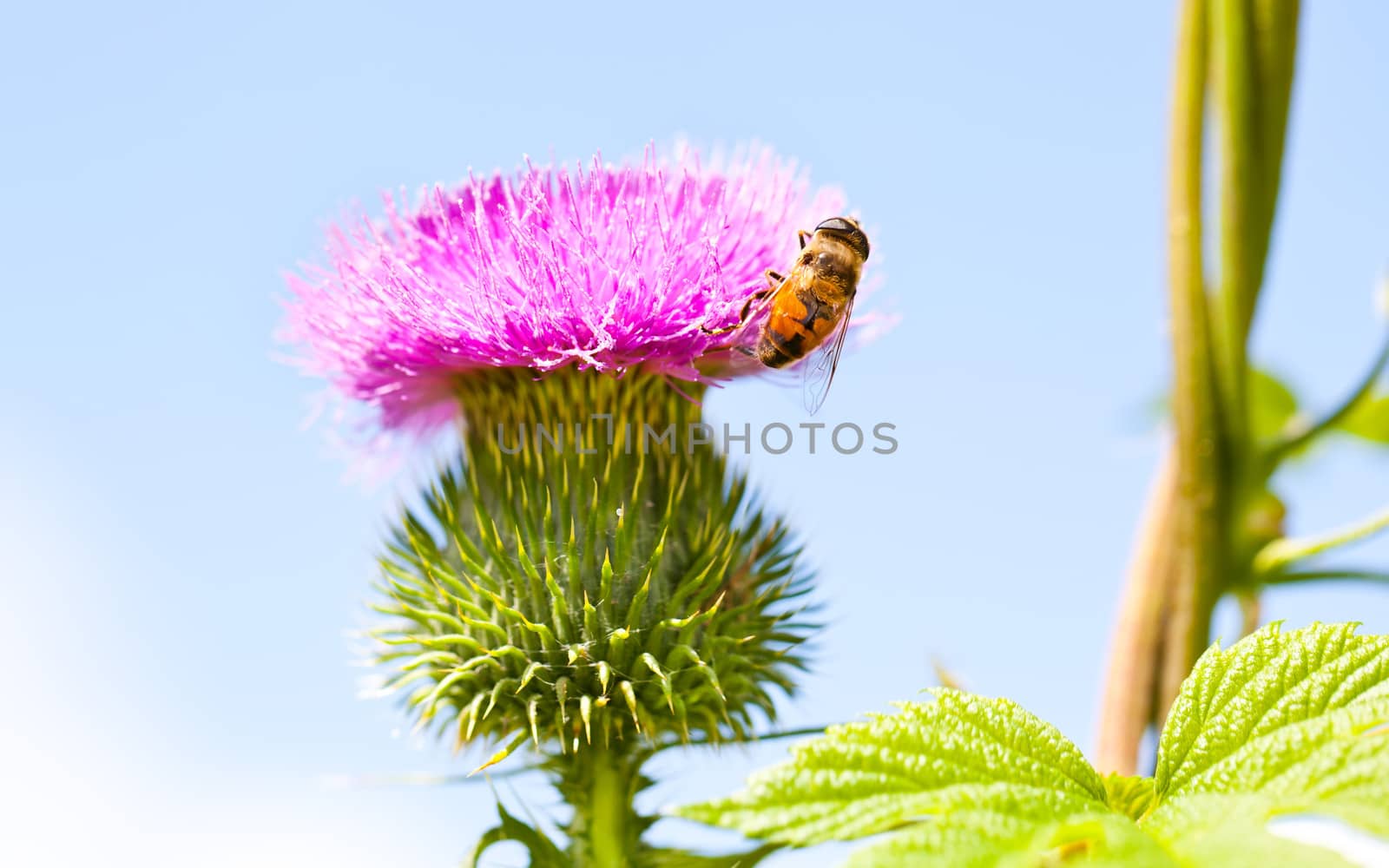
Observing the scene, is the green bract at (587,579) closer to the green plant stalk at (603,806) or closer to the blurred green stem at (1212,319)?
the green plant stalk at (603,806)

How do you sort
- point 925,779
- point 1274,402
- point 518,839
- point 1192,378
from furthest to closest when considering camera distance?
point 1274,402, point 1192,378, point 518,839, point 925,779

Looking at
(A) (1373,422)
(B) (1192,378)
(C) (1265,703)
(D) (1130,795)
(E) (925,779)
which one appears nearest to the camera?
(E) (925,779)

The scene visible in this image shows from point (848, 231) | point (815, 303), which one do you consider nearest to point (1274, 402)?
point (848, 231)

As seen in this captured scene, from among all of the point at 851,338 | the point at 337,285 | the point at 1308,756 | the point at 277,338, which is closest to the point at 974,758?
the point at 1308,756

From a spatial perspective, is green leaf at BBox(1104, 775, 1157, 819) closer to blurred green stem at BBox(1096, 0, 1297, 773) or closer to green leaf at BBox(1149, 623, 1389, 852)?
green leaf at BBox(1149, 623, 1389, 852)

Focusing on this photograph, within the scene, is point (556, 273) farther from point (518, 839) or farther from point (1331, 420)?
point (1331, 420)

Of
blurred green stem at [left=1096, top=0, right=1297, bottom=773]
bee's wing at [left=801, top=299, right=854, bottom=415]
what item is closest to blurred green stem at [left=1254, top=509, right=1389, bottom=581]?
blurred green stem at [left=1096, top=0, right=1297, bottom=773]

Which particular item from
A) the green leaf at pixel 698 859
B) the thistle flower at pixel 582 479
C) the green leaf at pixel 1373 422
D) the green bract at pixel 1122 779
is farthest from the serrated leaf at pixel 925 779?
the green leaf at pixel 1373 422
